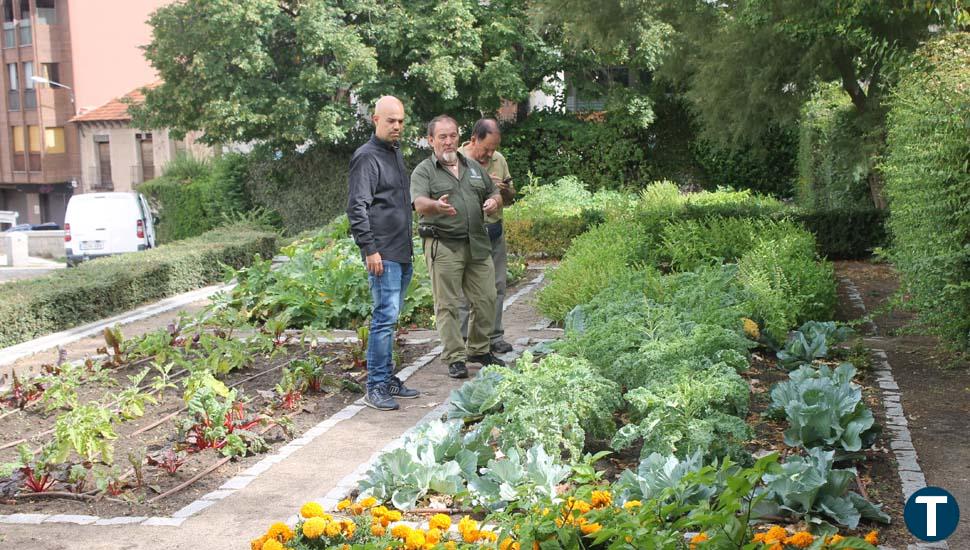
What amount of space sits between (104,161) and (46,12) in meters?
7.73

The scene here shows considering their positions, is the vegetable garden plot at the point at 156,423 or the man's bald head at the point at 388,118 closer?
the vegetable garden plot at the point at 156,423

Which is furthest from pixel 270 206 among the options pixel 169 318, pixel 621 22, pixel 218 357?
pixel 218 357

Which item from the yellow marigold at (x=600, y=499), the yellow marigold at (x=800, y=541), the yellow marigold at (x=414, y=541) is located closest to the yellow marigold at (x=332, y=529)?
the yellow marigold at (x=414, y=541)

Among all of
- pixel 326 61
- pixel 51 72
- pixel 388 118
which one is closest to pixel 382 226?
pixel 388 118

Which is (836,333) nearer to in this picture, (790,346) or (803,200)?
(790,346)

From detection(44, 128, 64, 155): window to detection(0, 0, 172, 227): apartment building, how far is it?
0.05 m

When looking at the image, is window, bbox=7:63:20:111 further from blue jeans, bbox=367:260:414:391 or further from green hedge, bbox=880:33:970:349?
green hedge, bbox=880:33:970:349

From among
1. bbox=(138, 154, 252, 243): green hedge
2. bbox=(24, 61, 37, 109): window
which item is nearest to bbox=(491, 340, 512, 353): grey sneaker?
bbox=(138, 154, 252, 243): green hedge

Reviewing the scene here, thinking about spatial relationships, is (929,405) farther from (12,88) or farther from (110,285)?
(12,88)

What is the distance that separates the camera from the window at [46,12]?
158 feet

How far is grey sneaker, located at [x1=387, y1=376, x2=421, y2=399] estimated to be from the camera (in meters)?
7.03

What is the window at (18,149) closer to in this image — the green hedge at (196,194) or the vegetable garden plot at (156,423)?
the green hedge at (196,194)

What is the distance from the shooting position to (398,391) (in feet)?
23.1

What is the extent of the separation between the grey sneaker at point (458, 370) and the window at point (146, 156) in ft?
137
